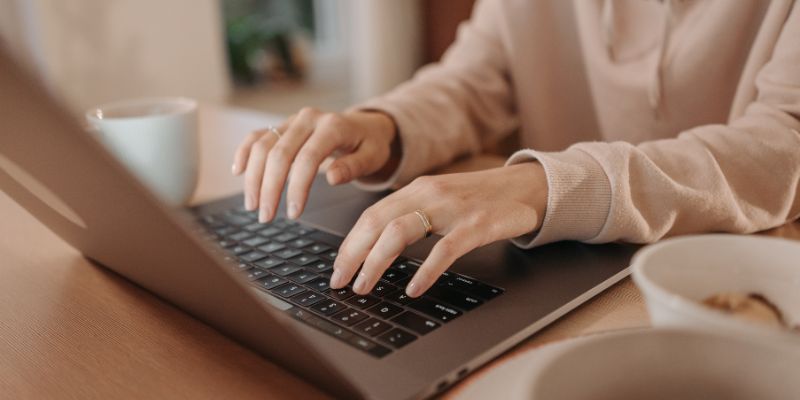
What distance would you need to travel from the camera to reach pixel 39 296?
547 mm

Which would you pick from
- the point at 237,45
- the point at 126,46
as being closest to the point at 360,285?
the point at 126,46

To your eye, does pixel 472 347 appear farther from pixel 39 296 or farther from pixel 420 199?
pixel 39 296

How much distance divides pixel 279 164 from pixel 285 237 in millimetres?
83

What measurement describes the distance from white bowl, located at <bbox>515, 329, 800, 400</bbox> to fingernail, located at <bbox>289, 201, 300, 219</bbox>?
38cm

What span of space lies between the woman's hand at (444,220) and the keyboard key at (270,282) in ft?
0.16

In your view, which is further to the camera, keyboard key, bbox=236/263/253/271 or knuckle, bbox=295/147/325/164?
knuckle, bbox=295/147/325/164

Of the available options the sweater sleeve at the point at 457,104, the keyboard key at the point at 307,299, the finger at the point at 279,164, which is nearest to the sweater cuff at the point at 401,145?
the sweater sleeve at the point at 457,104

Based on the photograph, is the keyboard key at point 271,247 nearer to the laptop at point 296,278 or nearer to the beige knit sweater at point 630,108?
the laptop at point 296,278

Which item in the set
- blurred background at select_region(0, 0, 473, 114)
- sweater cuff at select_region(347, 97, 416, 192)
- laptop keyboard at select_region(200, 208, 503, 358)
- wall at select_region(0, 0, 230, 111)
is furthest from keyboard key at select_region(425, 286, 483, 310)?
wall at select_region(0, 0, 230, 111)

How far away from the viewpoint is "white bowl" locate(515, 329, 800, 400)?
0.28 m

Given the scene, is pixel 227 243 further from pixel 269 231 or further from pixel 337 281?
pixel 337 281

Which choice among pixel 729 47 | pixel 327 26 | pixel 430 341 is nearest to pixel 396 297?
pixel 430 341

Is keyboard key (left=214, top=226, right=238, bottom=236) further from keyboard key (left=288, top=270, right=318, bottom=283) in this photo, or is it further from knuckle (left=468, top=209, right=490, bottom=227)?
knuckle (left=468, top=209, right=490, bottom=227)

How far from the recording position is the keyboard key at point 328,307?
47 cm
